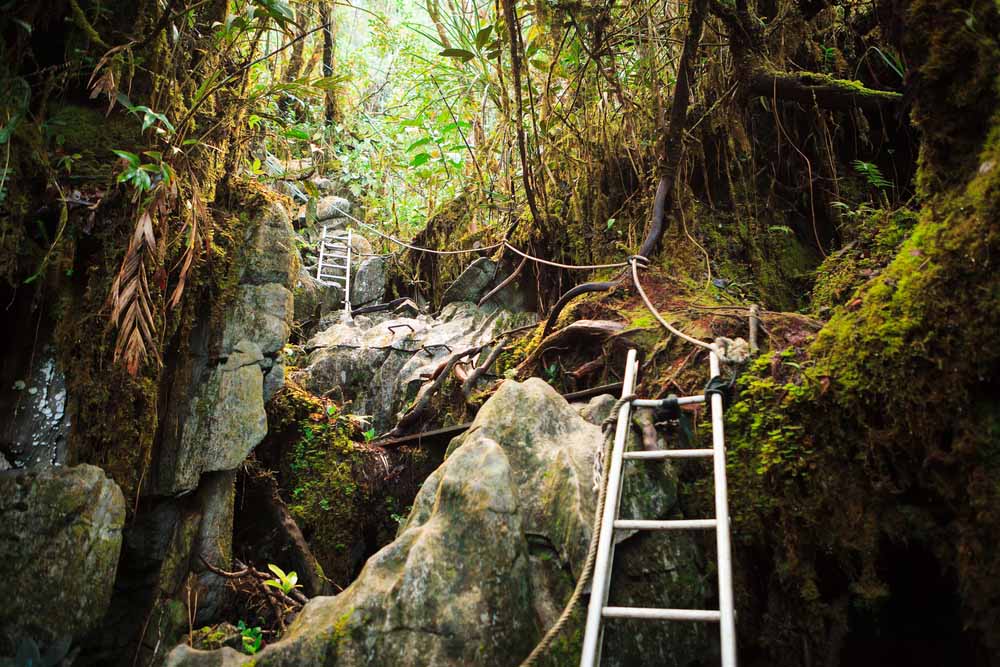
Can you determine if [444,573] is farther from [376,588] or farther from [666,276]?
[666,276]

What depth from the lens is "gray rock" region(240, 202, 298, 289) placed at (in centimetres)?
414

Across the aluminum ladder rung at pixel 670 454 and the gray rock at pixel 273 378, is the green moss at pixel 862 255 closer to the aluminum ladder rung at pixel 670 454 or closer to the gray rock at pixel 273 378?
the aluminum ladder rung at pixel 670 454

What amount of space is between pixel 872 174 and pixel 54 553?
5.40 m

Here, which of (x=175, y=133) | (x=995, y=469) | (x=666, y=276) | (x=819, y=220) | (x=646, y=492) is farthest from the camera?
(x=819, y=220)

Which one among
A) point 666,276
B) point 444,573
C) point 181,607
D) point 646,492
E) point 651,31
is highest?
point 651,31

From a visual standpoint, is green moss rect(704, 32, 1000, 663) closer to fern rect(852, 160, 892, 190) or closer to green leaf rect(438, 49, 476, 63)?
fern rect(852, 160, 892, 190)

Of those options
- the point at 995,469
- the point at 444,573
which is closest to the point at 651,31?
the point at 995,469

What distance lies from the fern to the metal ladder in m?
2.23

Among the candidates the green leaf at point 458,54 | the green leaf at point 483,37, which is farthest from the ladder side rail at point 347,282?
the green leaf at point 483,37

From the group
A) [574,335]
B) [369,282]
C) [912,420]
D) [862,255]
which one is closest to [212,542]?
[574,335]

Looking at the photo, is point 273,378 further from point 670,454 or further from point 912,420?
point 912,420

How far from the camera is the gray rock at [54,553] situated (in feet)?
8.87

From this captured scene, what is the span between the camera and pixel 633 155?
16.4ft

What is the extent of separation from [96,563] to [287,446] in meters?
2.17
